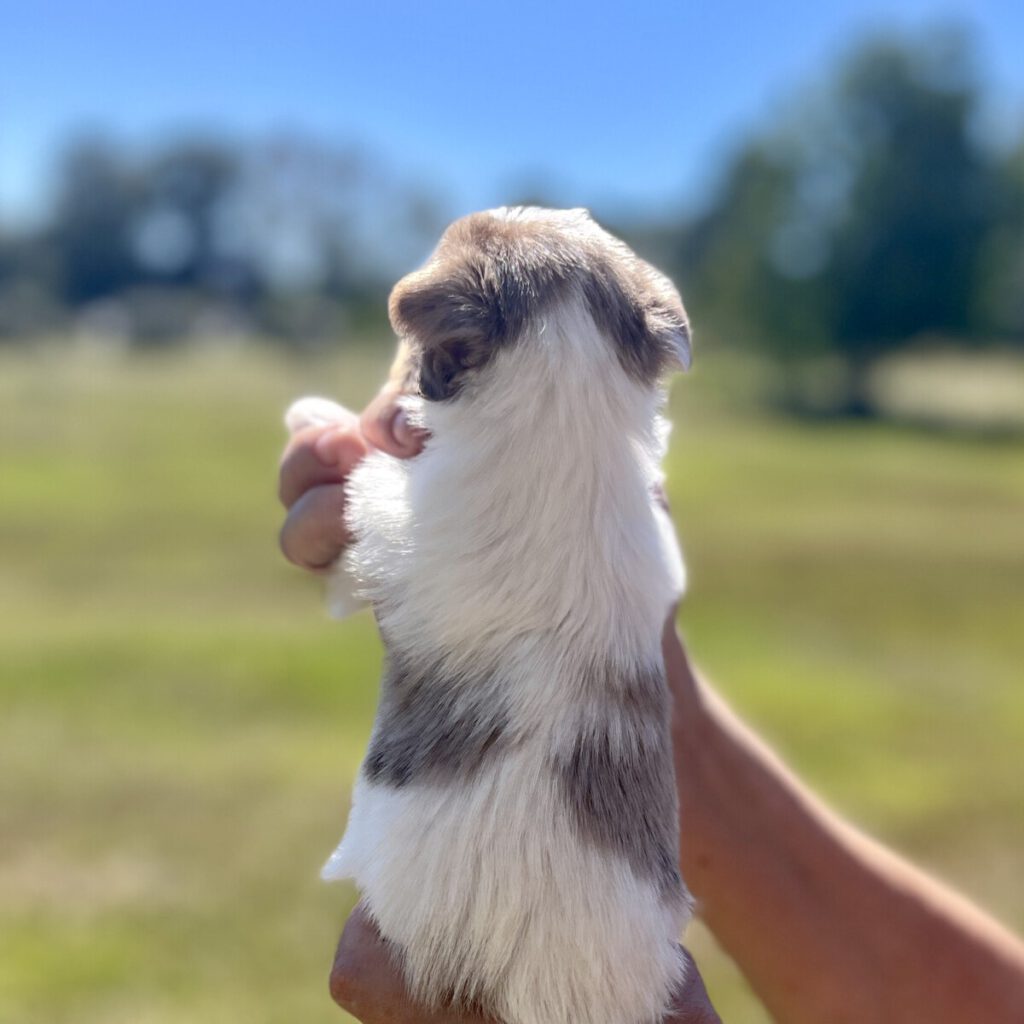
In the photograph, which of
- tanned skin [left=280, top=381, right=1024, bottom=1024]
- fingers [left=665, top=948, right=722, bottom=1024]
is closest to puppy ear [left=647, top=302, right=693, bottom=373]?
tanned skin [left=280, top=381, right=1024, bottom=1024]

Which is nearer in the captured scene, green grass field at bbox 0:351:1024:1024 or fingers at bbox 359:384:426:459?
fingers at bbox 359:384:426:459

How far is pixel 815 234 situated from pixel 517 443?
42.2 meters

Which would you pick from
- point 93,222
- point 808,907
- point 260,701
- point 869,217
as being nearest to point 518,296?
point 808,907

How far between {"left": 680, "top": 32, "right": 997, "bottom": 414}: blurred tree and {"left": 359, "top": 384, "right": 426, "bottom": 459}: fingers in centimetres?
3882

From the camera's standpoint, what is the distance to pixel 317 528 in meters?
2.32

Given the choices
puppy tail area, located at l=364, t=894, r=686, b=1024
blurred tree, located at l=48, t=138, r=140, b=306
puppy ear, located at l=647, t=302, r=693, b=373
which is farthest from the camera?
blurred tree, located at l=48, t=138, r=140, b=306

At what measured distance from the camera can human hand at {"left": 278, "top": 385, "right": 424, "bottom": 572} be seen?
229 centimetres

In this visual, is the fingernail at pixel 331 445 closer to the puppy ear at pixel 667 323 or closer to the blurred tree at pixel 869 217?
the puppy ear at pixel 667 323

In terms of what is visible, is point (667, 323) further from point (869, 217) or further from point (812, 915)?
point (869, 217)

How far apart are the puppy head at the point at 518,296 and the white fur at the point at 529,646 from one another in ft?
0.11

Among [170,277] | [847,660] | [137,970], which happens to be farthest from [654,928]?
[170,277]

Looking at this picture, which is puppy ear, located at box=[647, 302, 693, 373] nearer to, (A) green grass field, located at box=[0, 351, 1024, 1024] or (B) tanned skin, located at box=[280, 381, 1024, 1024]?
(B) tanned skin, located at box=[280, 381, 1024, 1024]

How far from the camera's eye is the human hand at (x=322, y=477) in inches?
90.0

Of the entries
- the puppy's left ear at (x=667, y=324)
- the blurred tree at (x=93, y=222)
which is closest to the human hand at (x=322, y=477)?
the puppy's left ear at (x=667, y=324)
